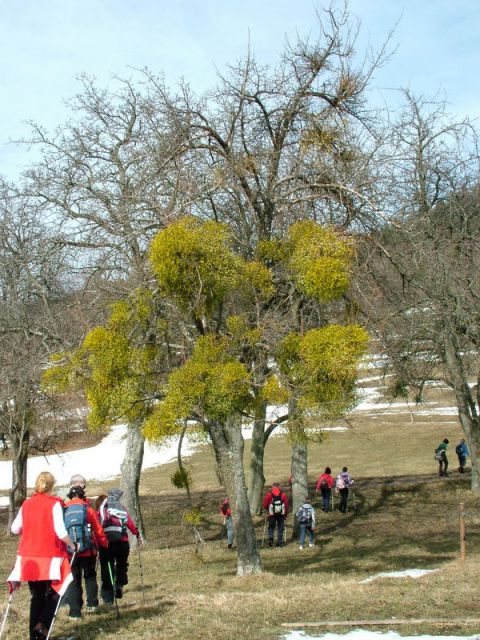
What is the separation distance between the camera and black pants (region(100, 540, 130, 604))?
32.9 feet

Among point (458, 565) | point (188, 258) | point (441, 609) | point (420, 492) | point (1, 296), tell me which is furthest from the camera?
point (420, 492)

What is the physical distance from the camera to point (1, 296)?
76.2 feet

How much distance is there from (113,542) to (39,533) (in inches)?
113

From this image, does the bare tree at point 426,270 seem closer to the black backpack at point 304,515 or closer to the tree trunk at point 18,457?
the black backpack at point 304,515

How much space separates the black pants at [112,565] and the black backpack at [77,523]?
3.80 feet

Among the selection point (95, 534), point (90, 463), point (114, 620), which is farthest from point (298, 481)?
point (90, 463)

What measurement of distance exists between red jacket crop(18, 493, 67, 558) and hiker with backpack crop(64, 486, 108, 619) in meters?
1.43

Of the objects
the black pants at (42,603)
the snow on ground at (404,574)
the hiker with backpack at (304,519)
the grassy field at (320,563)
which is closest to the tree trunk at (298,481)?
the grassy field at (320,563)

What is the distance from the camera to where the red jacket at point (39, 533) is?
7.47 metres

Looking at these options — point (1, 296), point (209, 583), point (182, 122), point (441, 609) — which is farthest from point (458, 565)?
point (1, 296)

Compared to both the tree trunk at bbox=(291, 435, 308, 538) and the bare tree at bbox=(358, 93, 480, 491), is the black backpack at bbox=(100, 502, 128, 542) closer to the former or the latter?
the bare tree at bbox=(358, 93, 480, 491)

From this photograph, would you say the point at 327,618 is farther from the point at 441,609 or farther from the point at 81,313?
the point at 81,313

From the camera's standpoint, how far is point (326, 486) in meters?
27.7

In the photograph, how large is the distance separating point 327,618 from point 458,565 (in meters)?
6.99
